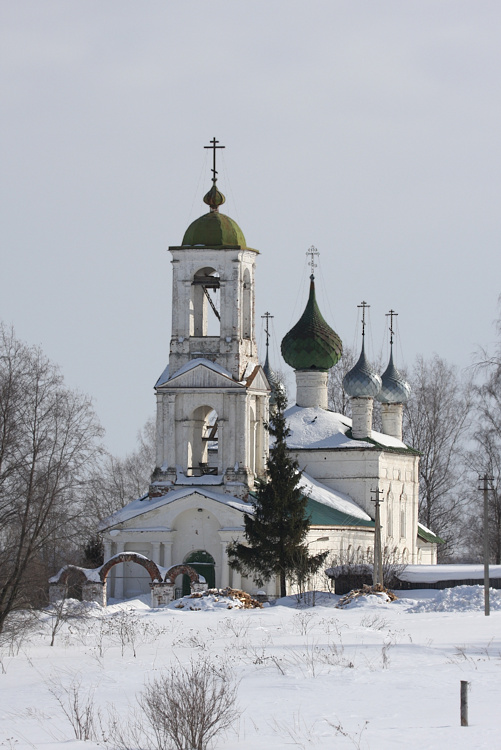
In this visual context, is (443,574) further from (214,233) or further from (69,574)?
(214,233)

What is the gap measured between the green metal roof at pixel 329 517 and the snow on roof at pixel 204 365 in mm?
3896

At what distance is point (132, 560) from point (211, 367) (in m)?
5.01

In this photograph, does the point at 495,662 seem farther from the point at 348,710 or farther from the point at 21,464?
the point at 21,464

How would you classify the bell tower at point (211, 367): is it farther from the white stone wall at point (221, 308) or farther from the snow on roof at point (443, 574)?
the snow on roof at point (443, 574)

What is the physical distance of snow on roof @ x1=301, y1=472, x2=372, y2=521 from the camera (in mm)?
37156

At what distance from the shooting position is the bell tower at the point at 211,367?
3419cm

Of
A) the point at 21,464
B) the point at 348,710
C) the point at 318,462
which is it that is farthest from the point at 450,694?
the point at 318,462

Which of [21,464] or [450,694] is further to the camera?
[21,464]

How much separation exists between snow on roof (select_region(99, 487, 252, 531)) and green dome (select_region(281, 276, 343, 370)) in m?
7.25

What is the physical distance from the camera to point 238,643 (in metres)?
20.0

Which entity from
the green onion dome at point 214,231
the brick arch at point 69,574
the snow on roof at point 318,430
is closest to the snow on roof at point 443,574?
the snow on roof at point 318,430

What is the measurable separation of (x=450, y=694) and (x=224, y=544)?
62.6 ft

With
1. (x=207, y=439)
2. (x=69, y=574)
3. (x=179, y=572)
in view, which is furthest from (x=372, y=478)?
(x=69, y=574)

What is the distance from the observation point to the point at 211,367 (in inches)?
1347
